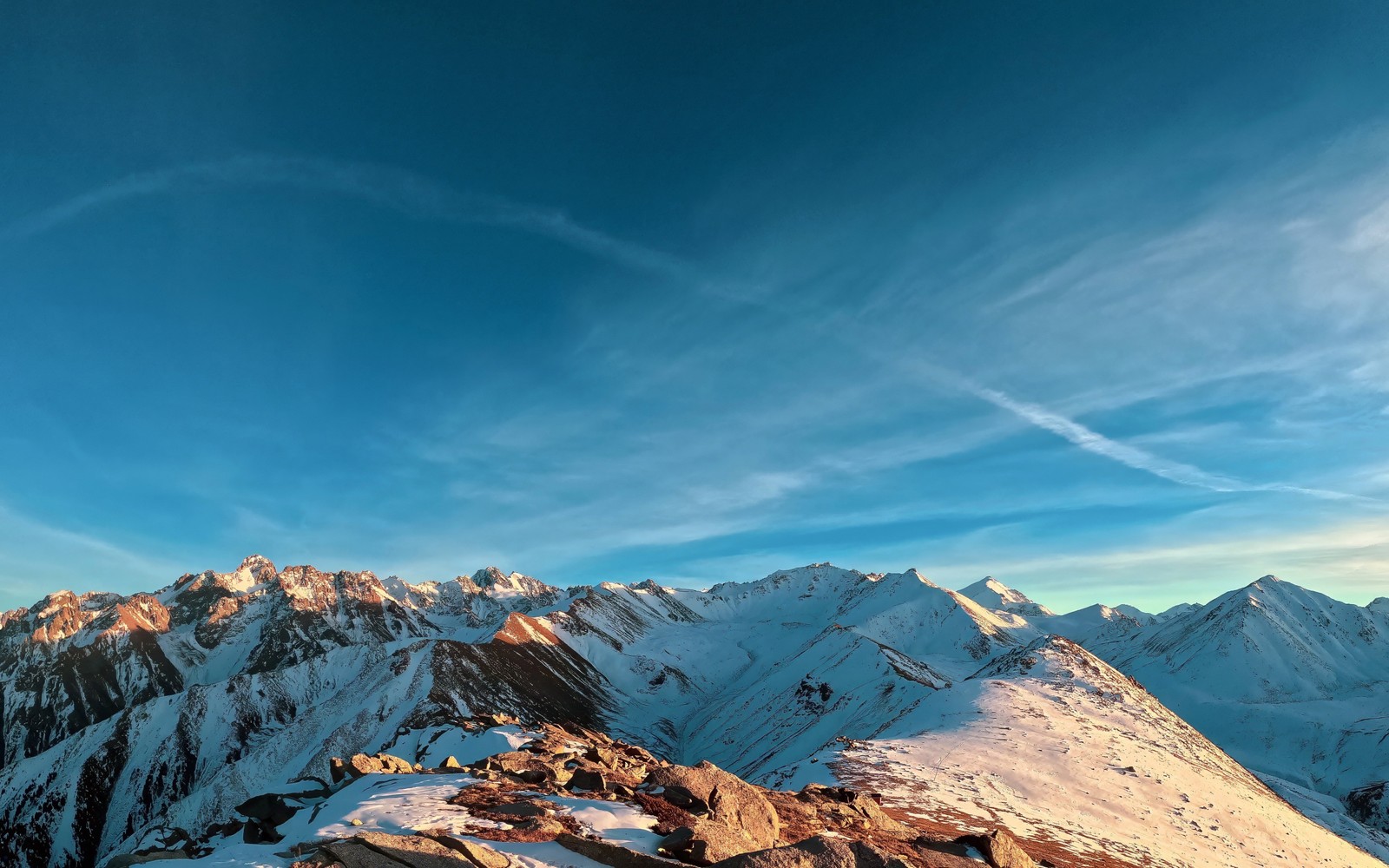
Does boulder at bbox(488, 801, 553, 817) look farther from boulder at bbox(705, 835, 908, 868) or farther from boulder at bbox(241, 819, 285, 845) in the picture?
boulder at bbox(705, 835, 908, 868)

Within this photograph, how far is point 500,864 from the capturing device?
1473 centimetres

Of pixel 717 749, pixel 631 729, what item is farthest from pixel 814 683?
pixel 631 729

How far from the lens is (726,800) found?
20.8m

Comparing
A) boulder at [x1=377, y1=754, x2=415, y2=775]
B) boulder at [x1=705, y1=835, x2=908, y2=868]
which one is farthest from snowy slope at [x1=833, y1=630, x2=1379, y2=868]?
boulder at [x1=377, y1=754, x2=415, y2=775]

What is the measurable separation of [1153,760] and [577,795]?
65.7m

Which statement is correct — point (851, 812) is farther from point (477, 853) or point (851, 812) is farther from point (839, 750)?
point (839, 750)

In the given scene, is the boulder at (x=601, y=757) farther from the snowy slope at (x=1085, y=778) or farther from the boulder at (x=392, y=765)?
the snowy slope at (x=1085, y=778)

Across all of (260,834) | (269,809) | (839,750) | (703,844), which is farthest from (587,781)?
(839,750)

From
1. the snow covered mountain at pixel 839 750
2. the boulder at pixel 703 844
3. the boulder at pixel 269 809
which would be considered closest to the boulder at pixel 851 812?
the snow covered mountain at pixel 839 750

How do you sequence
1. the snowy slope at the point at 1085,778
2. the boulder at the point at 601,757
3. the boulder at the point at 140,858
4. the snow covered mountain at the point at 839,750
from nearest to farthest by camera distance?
the boulder at the point at 140,858, the boulder at the point at 601,757, the snowy slope at the point at 1085,778, the snow covered mountain at the point at 839,750

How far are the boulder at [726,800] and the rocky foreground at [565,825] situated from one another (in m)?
0.05

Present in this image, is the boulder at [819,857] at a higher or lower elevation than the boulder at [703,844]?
higher

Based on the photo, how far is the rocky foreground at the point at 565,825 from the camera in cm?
1465

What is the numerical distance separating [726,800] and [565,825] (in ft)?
18.6
